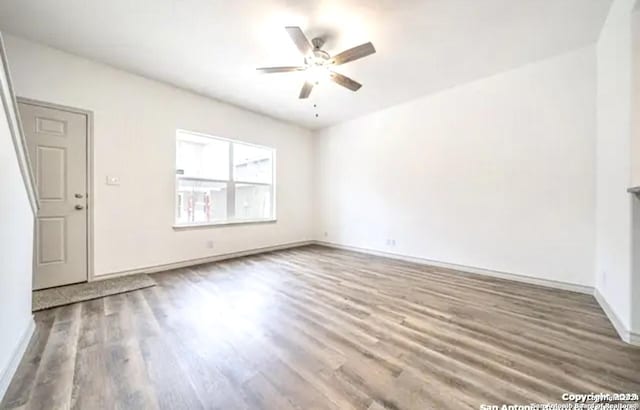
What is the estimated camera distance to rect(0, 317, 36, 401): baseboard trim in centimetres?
134

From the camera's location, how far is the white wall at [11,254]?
4.60 ft

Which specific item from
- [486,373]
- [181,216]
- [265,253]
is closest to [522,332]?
[486,373]

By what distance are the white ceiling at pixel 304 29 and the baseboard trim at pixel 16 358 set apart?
2.74m

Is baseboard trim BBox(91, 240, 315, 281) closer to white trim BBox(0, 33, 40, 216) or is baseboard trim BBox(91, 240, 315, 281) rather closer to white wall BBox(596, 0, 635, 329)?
white trim BBox(0, 33, 40, 216)

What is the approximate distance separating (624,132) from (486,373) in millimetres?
2144

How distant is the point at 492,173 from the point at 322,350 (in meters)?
3.26

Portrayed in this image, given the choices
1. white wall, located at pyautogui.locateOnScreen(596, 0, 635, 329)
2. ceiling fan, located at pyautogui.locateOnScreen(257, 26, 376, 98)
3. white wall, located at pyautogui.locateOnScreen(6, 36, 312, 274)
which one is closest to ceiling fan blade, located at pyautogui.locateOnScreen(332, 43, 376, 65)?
ceiling fan, located at pyautogui.locateOnScreen(257, 26, 376, 98)

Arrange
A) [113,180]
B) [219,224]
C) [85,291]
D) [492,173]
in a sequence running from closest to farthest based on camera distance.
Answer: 1. [85,291]
2. [113,180]
3. [492,173]
4. [219,224]

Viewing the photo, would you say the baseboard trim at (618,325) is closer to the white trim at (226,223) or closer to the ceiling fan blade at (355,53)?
the ceiling fan blade at (355,53)

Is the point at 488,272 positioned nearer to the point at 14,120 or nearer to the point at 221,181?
the point at 221,181

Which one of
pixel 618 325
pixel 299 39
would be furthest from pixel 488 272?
pixel 299 39

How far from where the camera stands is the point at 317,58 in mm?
2736

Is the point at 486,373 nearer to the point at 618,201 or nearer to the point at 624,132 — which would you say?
the point at 618,201

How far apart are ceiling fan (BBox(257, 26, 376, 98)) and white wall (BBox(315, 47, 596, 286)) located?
188cm
